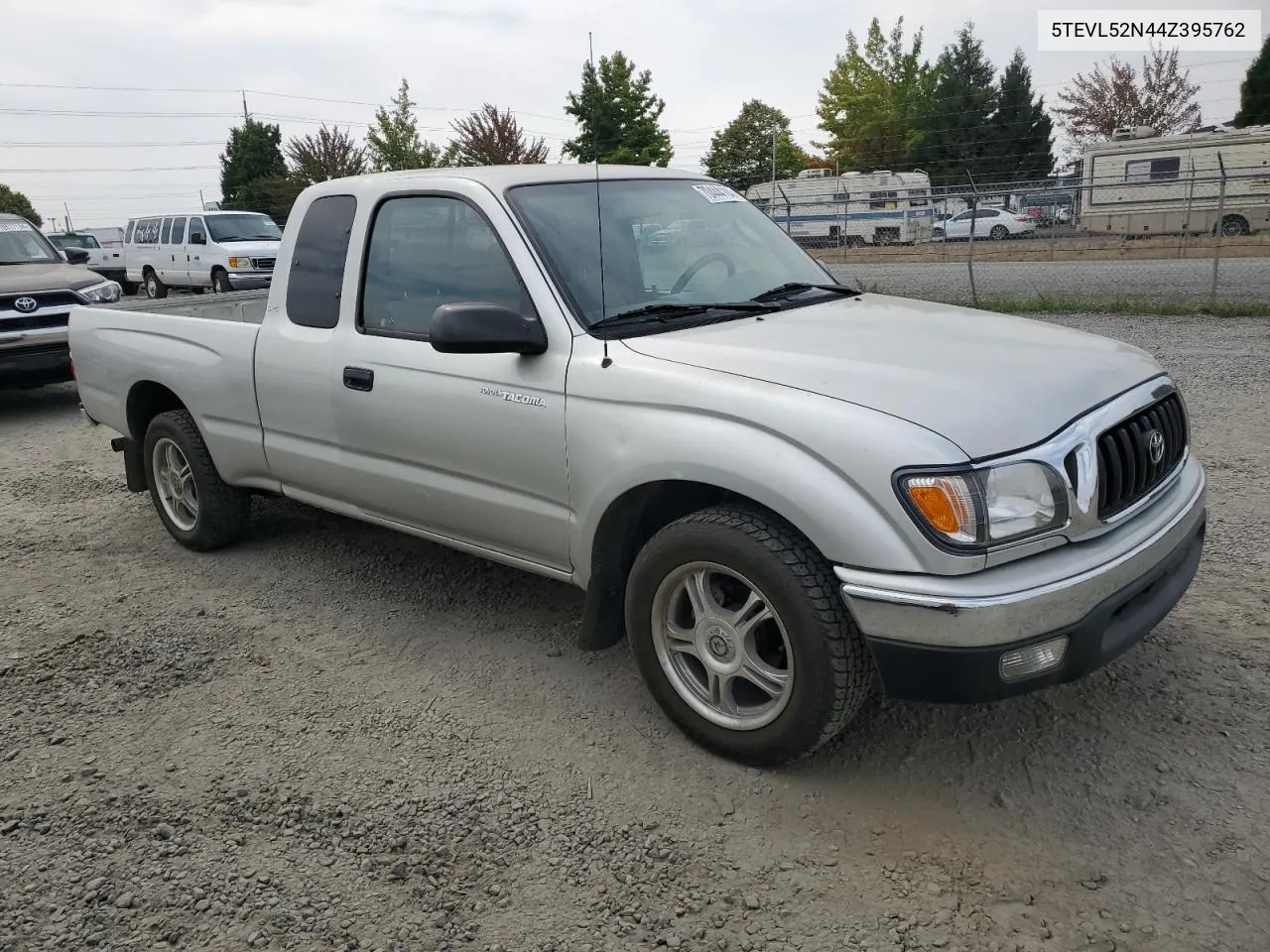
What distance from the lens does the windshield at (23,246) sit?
36.0ft

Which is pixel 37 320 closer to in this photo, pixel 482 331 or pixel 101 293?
pixel 101 293

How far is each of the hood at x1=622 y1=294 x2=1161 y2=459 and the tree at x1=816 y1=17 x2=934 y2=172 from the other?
51915mm

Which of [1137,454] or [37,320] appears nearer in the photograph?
[1137,454]

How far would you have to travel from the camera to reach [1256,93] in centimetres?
4038

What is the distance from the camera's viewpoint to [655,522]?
3504 millimetres

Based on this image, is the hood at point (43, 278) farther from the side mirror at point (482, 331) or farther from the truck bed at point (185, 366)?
the side mirror at point (482, 331)

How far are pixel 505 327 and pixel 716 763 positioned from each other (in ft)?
5.02

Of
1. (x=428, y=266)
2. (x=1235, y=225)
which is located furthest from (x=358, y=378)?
(x=1235, y=225)

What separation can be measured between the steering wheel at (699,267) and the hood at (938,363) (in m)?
0.31

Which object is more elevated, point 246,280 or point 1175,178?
Result: point 1175,178

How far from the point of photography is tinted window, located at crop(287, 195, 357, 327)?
4.30m

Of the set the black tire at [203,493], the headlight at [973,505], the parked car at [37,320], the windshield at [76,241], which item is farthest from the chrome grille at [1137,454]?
the windshield at [76,241]

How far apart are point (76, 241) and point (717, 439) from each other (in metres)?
37.7

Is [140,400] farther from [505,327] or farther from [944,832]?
[944,832]
